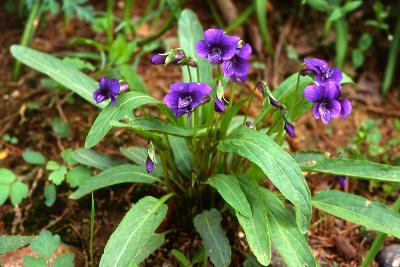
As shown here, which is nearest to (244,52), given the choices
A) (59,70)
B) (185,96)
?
Result: (185,96)

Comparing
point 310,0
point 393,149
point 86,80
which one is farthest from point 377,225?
point 310,0

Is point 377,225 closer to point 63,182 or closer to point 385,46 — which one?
point 63,182

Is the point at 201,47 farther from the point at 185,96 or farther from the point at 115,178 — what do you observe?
the point at 115,178

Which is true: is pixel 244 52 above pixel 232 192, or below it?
above

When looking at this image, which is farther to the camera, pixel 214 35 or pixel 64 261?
pixel 64 261

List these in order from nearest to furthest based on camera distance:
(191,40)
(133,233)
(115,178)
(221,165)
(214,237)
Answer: (133,233) → (214,237) → (115,178) → (221,165) → (191,40)

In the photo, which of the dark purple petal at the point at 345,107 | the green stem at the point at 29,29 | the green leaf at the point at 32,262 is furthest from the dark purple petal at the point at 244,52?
the green stem at the point at 29,29

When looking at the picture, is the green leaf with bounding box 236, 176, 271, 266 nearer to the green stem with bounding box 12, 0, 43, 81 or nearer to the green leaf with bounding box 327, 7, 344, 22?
the green leaf with bounding box 327, 7, 344, 22
